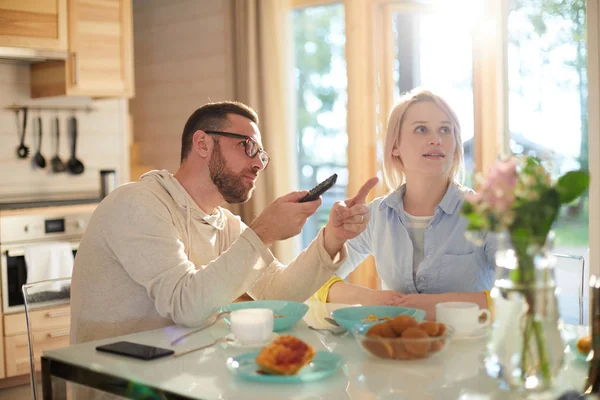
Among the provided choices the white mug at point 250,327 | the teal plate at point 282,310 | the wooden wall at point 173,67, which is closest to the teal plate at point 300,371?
the white mug at point 250,327

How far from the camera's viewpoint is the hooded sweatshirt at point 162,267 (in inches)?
73.5

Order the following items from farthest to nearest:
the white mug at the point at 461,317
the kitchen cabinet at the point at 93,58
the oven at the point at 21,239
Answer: the kitchen cabinet at the point at 93,58 < the oven at the point at 21,239 < the white mug at the point at 461,317

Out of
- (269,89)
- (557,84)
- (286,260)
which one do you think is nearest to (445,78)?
(557,84)

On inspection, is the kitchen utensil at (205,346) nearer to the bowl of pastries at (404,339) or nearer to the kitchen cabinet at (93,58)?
the bowl of pastries at (404,339)

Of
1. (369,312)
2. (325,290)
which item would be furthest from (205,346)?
(325,290)

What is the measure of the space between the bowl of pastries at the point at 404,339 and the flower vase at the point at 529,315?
339mm

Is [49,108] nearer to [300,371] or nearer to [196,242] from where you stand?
[196,242]

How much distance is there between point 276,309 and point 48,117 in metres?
2.98

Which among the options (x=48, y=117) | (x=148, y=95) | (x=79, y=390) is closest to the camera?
(x=79, y=390)

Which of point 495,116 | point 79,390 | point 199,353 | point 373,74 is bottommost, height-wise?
point 79,390

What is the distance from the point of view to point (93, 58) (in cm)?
426

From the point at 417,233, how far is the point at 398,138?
0.35 m

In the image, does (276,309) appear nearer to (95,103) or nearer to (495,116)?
(495,116)

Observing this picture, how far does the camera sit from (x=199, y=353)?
1584mm
